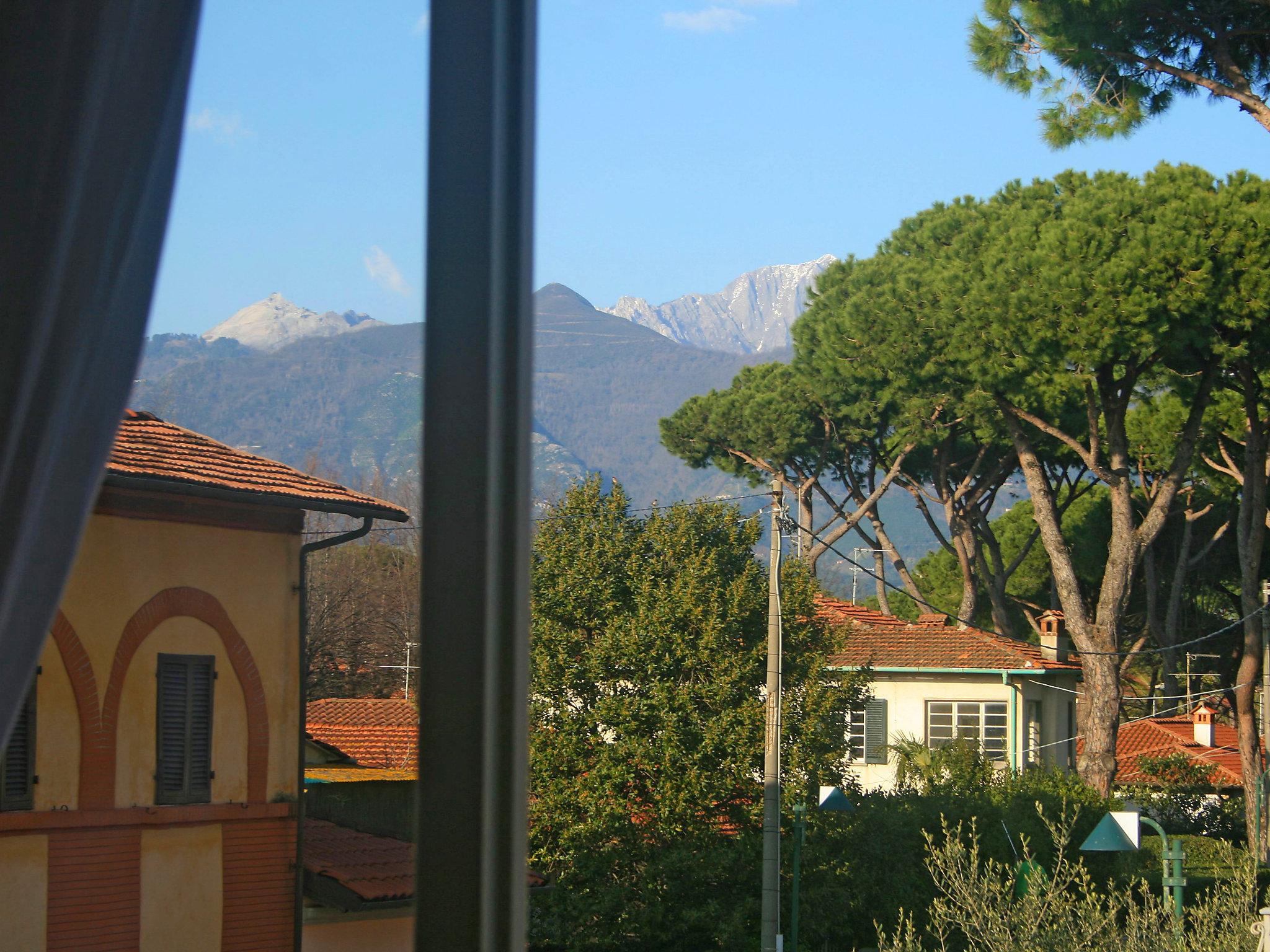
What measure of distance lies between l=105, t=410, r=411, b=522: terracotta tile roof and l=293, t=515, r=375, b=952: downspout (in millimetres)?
47

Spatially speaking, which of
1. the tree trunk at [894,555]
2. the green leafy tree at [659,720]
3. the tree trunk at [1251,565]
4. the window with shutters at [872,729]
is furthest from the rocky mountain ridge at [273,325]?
the tree trunk at [894,555]

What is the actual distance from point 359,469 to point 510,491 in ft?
0.92

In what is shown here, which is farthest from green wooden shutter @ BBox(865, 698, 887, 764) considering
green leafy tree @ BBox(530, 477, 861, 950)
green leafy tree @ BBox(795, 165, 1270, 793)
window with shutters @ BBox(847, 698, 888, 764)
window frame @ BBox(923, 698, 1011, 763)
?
green leafy tree @ BBox(530, 477, 861, 950)

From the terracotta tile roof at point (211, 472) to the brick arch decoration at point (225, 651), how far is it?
0.40ft

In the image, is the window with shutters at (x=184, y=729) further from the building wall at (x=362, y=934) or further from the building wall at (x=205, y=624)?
the building wall at (x=362, y=934)

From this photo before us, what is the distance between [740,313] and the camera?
135 meters

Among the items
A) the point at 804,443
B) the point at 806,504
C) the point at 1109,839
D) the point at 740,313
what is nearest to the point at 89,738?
the point at 1109,839

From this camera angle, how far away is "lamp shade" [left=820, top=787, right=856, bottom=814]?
10.7 m

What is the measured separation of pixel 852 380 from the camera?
59.7ft

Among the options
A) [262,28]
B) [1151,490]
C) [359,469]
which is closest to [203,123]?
[262,28]

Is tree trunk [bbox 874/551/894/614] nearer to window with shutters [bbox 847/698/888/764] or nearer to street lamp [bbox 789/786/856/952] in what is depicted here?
window with shutters [bbox 847/698/888/764]

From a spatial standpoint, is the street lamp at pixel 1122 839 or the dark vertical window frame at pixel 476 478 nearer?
the dark vertical window frame at pixel 476 478

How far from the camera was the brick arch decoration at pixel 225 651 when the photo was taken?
1319 millimetres

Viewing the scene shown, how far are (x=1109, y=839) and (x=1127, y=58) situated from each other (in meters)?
5.75
